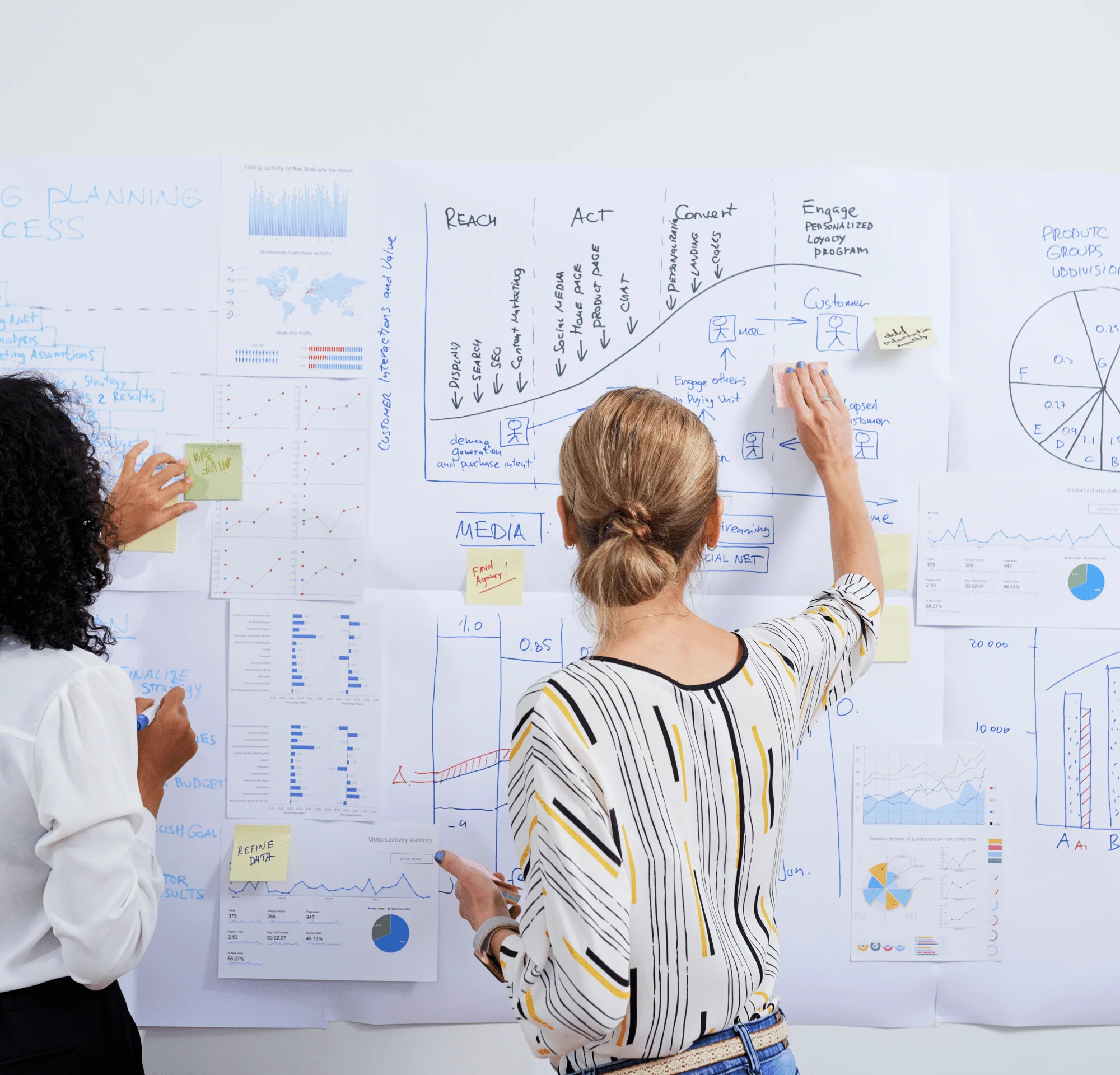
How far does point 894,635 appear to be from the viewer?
143 cm

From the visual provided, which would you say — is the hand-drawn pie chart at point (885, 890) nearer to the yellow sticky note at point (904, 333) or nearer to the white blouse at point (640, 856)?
the white blouse at point (640, 856)

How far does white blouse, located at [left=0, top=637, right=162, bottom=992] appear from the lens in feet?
3.00

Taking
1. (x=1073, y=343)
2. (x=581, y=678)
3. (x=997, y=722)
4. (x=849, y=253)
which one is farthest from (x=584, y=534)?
(x=1073, y=343)

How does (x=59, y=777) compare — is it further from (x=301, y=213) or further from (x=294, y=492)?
(x=301, y=213)

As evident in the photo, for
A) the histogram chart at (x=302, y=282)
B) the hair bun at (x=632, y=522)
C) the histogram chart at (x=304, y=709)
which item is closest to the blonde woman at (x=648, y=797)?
the hair bun at (x=632, y=522)

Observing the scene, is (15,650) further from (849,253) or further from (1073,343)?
(1073,343)

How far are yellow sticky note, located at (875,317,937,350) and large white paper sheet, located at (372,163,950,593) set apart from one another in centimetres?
2

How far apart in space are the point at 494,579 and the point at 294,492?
360 mm

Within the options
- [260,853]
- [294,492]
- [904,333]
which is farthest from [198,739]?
[904,333]

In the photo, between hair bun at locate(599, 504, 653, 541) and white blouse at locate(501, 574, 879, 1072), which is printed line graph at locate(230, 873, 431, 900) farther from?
hair bun at locate(599, 504, 653, 541)

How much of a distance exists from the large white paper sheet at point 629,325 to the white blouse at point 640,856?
0.58m

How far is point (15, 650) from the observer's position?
3.17 ft

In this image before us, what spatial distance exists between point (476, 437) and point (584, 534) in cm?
56

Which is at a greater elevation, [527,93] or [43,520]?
[527,93]
